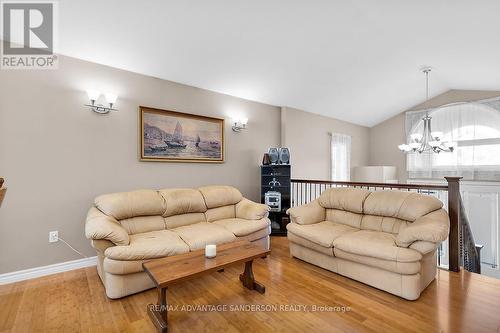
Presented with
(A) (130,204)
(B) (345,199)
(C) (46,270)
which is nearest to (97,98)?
(A) (130,204)

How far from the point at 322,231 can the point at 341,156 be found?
3.94 metres

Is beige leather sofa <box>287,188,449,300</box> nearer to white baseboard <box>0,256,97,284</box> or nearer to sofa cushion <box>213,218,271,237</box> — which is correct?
sofa cushion <box>213,218,271,237</box>

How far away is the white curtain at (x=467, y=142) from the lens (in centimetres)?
516

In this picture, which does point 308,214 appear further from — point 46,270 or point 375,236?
point 46,270

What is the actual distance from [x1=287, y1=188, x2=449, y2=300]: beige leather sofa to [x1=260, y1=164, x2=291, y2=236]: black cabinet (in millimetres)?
932

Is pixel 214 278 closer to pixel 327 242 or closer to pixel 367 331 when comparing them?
pixel 327 242

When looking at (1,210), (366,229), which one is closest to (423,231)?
(366,229)

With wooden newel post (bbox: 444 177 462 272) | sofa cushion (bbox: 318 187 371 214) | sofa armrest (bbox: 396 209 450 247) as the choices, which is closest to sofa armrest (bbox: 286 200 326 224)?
sofa cushion (bbox: 318 187 371 214)

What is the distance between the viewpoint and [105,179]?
3160 millimetres

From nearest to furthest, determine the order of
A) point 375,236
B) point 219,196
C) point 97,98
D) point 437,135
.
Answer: point 375,236, point 97,98, point 219,196, point 437,135

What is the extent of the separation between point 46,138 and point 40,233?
110cm

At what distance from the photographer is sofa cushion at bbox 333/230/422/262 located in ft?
7.22

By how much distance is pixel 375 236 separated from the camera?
8.75ft

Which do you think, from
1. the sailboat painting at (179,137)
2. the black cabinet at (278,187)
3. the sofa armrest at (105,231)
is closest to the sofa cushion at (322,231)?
the black cabinet at (278,187)
